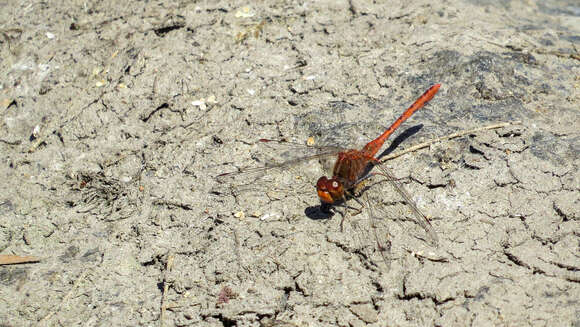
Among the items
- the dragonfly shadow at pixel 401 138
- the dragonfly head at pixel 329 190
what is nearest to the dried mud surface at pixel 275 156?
the dragonfly shadow at pixel 401 138

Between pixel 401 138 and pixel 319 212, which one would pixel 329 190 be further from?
pixel 401 138

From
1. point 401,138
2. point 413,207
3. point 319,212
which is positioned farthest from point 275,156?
point 413,207

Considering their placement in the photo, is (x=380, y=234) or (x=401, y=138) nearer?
(x=380, y=234)

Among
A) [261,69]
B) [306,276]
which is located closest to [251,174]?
[306,276]

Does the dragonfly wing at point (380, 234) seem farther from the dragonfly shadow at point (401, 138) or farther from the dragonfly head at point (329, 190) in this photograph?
the dragonfly shadow at point (401, 138)

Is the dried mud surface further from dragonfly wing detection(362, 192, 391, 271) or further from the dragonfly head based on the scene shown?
the dragonfly head

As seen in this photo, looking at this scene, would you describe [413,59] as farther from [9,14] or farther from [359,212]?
[9,14]
